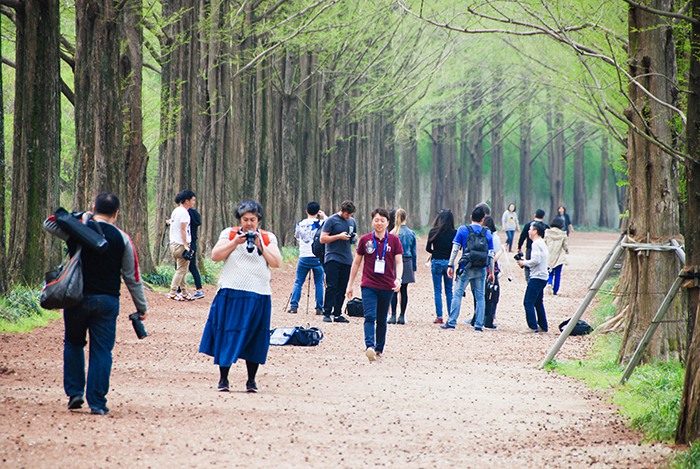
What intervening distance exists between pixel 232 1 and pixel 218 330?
17521 millimetres

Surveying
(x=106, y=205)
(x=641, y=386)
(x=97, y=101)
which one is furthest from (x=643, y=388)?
(x=97, y=101)

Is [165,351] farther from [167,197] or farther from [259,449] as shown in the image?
[167,197]

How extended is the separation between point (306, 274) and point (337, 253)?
54.9 inches

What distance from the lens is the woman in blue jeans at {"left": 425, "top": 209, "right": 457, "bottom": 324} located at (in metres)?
17.3

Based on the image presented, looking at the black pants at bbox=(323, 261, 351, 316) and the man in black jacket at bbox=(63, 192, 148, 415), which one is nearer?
the man in black jacket at bbox=(63, 192, 148, 415)

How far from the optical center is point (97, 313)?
8.20 metres

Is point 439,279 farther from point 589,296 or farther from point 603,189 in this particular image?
point 603,189

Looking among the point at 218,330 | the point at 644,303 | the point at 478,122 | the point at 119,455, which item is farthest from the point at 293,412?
the point at 478,122

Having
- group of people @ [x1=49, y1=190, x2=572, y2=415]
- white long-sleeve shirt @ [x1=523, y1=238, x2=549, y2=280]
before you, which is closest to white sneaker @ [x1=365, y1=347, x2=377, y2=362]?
group of people @ [x1=49, y1=190, x2=572, y2=415]

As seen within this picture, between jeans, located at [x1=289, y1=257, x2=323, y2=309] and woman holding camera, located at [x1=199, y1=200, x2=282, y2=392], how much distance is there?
8.04 meters

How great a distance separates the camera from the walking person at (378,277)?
1234 cm

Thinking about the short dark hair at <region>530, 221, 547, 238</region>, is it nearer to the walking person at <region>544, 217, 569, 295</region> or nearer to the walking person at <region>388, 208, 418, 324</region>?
the walking person at <region>388, 208, 418, 324</region>

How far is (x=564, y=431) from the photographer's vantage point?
823 cm

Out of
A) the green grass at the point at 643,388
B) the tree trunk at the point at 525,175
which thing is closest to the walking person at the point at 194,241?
the green grass at the point at 643,388
